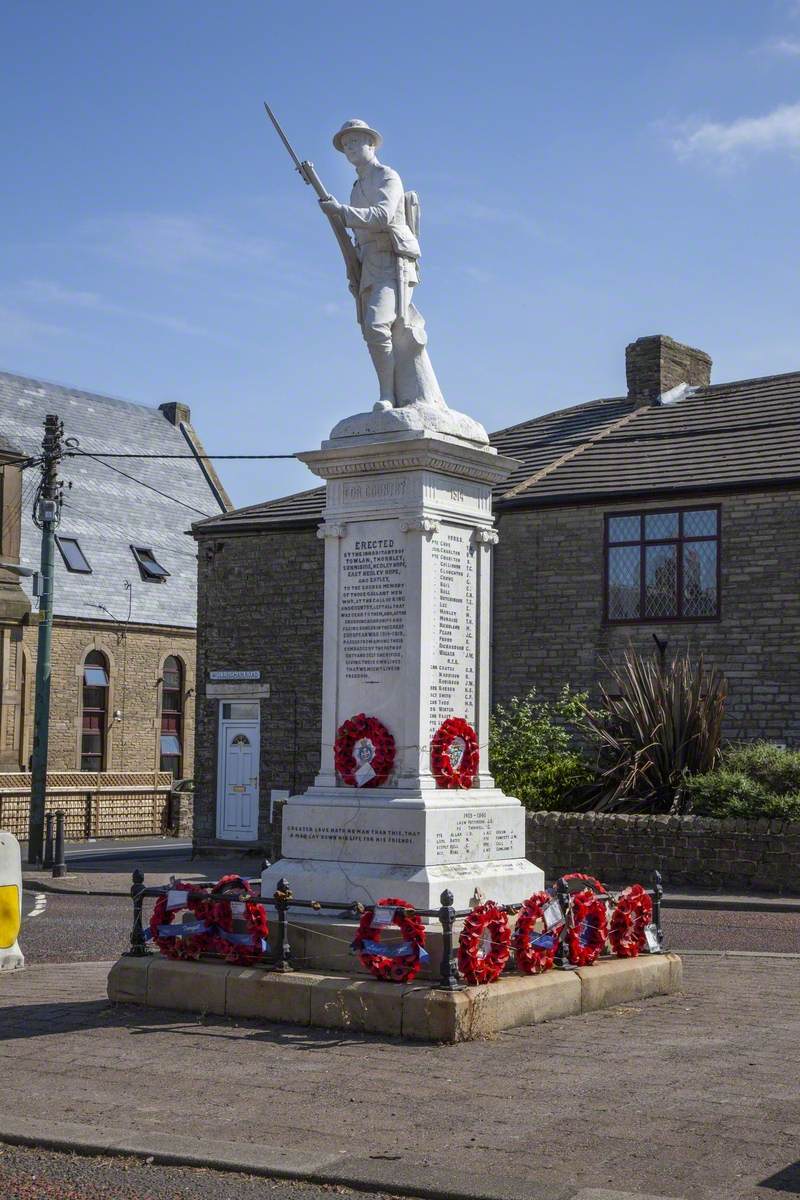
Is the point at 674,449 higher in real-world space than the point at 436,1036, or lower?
higher

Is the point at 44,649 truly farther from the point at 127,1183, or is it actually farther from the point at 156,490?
the point at 156,490

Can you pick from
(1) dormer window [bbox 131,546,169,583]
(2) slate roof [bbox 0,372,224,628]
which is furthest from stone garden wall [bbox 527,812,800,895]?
(1) dormer window [bbox 131,546,169,583]

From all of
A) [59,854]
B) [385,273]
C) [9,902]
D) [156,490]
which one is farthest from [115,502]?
[385,273]

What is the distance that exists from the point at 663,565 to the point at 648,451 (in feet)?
8.22

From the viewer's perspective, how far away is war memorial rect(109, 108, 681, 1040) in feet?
30.2

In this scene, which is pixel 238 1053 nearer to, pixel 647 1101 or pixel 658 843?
pixel 647 1101

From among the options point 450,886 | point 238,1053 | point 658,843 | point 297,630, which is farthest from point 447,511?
point 297,630

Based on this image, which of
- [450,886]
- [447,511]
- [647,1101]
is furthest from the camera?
[447,511]

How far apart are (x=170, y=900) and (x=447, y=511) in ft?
10.9

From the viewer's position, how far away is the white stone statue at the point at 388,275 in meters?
10.9

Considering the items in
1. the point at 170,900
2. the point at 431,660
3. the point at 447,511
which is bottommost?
the point at 170,900

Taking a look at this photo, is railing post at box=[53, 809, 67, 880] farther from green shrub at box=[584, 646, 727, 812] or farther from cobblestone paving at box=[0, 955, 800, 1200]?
cobblestone paving at box=[0, 955, 800, 1200]

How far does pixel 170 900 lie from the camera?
A: 33.1ft

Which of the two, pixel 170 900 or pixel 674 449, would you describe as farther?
pixel 674 449
